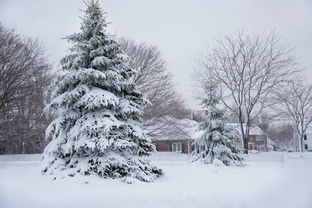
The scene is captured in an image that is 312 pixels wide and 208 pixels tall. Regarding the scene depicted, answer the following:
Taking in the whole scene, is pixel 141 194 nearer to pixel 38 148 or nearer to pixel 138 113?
pixel 138 113

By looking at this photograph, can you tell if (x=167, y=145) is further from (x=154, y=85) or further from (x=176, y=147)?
(x=154, y=85)

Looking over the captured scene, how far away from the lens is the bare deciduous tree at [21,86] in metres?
16.4

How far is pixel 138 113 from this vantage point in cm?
803

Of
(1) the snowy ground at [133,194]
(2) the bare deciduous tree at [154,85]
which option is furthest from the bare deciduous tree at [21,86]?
(1) the snowy ground at [133,194]

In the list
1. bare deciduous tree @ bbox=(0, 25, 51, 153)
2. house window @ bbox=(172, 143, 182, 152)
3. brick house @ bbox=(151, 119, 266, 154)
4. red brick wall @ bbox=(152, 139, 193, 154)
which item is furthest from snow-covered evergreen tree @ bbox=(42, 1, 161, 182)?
house window @ bbox=(172, 143, 182, 152)

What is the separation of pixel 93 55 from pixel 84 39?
76 centimetres

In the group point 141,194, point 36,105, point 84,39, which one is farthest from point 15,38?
point 141,194

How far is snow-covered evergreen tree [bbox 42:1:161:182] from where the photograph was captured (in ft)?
23.9

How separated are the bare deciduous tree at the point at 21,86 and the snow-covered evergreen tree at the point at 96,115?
33.7 feet

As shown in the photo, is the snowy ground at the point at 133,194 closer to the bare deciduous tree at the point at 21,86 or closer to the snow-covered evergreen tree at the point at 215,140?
the snow-covered evergreen tree at the point at 215,140

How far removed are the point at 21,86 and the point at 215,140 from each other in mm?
13390

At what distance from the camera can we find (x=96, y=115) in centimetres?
770

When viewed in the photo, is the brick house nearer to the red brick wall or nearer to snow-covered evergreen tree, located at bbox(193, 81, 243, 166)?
the red brick wall

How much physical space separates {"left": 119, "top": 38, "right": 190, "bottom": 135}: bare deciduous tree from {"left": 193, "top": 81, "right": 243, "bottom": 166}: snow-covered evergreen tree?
6496mm
